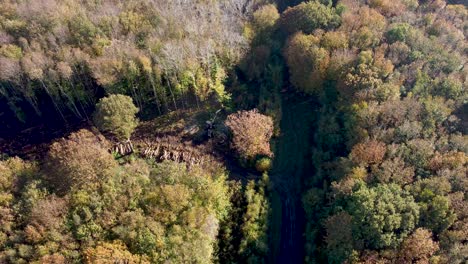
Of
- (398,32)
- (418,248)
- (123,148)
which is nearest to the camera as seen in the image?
(418,248)

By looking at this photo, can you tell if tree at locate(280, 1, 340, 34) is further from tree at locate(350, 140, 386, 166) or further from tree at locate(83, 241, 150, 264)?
tree at locate(83, 241, 150, 264)

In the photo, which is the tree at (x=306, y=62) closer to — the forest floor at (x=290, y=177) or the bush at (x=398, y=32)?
the forest floor at (x=290, y=177)

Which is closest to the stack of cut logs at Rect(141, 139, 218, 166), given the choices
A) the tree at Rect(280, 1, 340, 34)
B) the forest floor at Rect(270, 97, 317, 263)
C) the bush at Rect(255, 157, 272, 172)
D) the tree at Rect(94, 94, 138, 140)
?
the tree at Rect(94, 94, 138, 140)

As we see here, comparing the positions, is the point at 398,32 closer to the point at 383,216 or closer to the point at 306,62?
the point at 306,62

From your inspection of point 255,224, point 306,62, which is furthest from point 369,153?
point 306,62

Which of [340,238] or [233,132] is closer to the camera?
[340,238]

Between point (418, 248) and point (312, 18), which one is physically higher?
point (312, 18)

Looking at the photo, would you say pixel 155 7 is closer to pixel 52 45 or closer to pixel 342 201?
pixel 52 45
